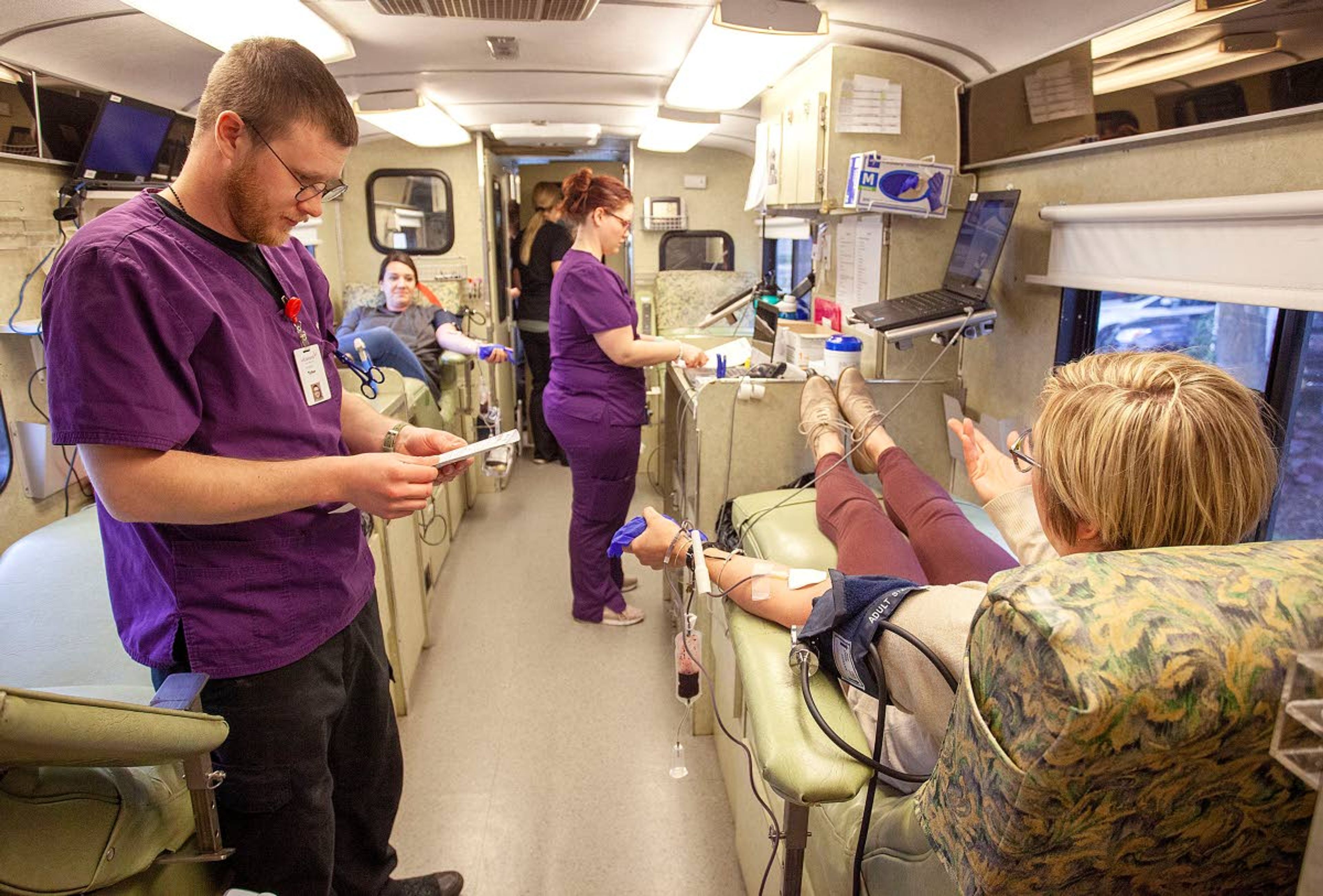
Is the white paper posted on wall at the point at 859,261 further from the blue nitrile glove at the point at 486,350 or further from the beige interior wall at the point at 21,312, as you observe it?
the beige interior wall at the point at 21,312

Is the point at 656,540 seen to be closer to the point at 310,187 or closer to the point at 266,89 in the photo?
the point at 310,187

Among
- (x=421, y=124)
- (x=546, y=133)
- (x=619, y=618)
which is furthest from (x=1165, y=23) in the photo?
(x=546, y=133)

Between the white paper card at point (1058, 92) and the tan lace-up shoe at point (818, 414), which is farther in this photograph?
the tan lace-up shoe at point (818, 414)

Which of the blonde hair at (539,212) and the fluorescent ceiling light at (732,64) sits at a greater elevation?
the fluorescent ceiling light at (732,64)

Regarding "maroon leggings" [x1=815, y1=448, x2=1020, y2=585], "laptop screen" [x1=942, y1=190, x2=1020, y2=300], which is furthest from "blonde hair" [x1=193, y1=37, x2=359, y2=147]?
"laptop screen" [x1=942, y1=190, x2=1020, y2=300]

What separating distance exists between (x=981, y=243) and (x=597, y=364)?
135 centimetres

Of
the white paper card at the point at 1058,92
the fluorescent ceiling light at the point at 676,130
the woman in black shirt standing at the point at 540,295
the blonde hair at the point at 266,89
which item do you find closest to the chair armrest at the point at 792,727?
the blonde hair at the point at 266,89

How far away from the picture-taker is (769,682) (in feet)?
4.20

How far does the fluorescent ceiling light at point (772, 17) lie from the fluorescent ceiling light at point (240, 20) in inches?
42.4

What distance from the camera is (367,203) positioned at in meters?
5.04

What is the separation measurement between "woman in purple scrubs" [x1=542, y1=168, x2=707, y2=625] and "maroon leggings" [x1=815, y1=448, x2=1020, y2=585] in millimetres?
943

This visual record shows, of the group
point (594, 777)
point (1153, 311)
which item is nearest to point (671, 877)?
point (594, 777)

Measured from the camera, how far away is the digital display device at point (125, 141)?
98.1 inches

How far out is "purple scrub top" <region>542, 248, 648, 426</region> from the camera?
108 inches
